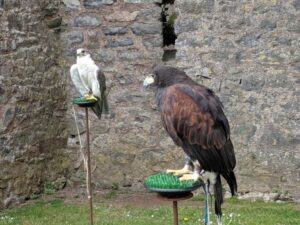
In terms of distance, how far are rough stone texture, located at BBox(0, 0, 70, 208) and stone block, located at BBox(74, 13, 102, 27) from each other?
0.76 ft

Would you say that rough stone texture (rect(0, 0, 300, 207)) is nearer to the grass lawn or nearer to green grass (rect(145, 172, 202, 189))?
the grass lawn

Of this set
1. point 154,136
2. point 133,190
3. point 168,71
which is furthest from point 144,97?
point 168,71

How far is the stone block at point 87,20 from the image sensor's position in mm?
7551

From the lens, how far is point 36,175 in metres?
7.35

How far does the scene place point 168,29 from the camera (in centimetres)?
757

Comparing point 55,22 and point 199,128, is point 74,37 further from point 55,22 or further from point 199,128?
point 199,128

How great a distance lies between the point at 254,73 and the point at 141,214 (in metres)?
1.81

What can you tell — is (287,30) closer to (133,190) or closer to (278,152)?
(278,152)

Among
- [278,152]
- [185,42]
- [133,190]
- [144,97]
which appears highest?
[185,42]

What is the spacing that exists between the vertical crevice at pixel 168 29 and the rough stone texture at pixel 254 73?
0.32 m

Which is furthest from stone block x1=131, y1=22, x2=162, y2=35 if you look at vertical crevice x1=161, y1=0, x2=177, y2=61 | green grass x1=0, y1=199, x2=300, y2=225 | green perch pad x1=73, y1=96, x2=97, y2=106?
green perch pad x1=73, y1=96, x2=97, y2=106

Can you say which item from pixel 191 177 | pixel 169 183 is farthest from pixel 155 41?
pixel 169 183

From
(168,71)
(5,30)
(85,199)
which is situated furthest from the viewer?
(85,199)

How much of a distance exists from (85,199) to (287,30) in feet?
8.80
